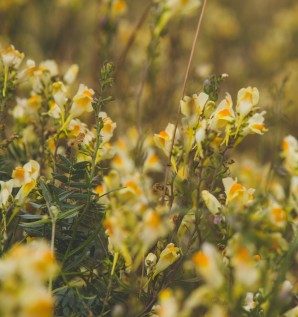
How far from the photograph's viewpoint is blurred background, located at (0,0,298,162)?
2.44m

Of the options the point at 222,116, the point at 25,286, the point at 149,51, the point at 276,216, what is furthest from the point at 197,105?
the point at 149,51

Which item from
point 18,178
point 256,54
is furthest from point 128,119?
point 256,54

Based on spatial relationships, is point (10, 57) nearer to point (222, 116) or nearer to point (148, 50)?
point (222, 116)

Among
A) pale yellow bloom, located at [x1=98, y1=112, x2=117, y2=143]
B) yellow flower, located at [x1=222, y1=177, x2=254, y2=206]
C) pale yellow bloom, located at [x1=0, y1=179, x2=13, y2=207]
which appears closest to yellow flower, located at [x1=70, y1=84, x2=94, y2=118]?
pale yellow bloom, located at [x1=98, y1=112, x2=117, y2=143]

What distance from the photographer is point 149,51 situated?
6.69 ft

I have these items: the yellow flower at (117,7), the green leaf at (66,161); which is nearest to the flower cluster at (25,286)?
the green leaf at (66,161)

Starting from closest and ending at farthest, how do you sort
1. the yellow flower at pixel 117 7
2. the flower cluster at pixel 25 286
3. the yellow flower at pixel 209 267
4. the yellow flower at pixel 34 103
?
the flower cluster at pixel 25 286
the yellow flower at pixel 209 267
the yellow flower at pixel 34 103
the yellow flower at pixel 117 7

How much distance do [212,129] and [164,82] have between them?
1913 millimetres

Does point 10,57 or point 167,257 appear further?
Answer: point 10,57

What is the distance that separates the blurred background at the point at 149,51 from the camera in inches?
96.2

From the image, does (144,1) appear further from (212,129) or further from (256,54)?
(212,129)

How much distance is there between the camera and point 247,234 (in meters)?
0.82

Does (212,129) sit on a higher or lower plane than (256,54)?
higher

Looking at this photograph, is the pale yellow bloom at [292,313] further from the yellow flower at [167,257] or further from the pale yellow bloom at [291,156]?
the pale yellow bloom at [291,156]
